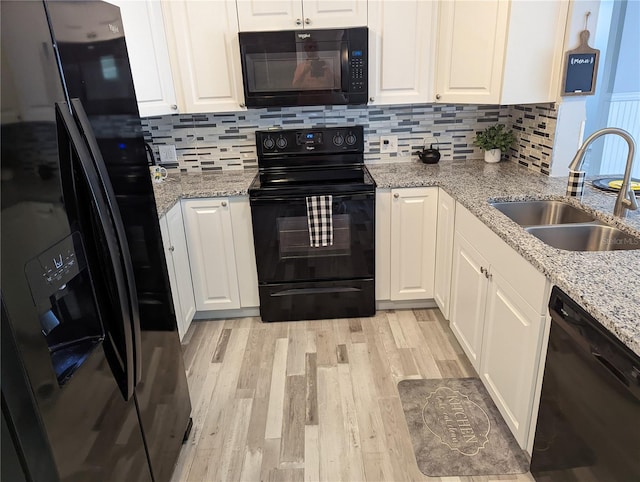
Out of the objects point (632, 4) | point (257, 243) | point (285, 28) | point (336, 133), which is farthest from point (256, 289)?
point (632, 4)

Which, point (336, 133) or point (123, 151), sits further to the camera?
point (336, 133)

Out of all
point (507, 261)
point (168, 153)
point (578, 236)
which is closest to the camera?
point (507, 261)

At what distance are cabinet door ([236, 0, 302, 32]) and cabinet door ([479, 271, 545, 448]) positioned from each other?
1819mm

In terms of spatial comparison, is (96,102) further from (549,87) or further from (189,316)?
(549,87)

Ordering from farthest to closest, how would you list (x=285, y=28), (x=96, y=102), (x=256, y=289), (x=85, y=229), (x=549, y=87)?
(x=256, y=289) < (x=285, y=28) < (x=549, y=87) < (x=96, y=102) < (x=85, y=229)

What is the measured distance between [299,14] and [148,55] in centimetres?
90

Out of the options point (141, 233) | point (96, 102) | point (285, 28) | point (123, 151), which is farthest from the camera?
point (285, 28)

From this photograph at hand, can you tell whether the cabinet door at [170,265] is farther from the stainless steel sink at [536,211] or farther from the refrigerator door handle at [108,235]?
the stainless steel sink at [536,211]

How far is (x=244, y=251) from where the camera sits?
9.29 ft

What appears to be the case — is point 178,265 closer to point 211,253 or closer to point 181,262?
point 181,262

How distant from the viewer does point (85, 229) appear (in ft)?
3.74

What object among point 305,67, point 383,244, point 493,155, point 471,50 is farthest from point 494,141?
point 305,67

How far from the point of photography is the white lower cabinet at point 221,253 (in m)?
2.72

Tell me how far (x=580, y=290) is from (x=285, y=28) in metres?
2.13
